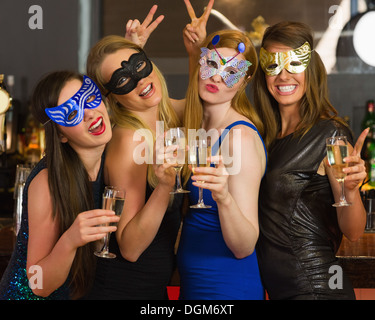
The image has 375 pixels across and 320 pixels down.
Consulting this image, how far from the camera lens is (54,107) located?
1.91 metres

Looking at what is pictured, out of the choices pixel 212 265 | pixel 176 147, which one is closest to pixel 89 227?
pixel 176 147

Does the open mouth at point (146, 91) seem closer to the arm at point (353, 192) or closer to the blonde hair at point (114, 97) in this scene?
the blonde hair at point (114, 97)

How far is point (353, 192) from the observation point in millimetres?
1940

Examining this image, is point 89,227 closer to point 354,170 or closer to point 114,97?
point 114,97

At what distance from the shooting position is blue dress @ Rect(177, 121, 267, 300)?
6.30 ft

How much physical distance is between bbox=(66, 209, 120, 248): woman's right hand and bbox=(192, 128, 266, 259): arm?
345 millimetres

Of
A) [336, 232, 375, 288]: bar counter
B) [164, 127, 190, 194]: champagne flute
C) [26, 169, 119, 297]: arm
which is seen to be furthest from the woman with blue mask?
[336, 232, 375, 288]: bar counter

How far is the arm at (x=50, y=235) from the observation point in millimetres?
1721

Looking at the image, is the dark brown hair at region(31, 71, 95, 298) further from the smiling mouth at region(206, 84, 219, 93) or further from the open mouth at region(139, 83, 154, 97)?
the smiling mouth at region(206, 84, 219, 93)

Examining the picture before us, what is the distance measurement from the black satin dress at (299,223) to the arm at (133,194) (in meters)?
0.41

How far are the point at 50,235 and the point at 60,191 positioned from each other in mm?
148

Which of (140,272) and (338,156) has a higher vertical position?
(338,156)

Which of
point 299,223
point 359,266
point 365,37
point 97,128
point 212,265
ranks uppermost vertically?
point 365,37
